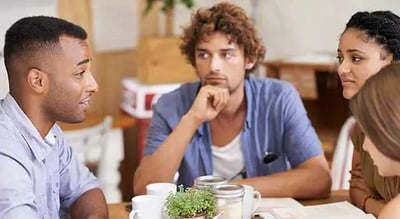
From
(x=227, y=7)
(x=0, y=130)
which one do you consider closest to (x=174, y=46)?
(x=227, y=7)

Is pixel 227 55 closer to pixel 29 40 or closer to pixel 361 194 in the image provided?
pixel 361 194

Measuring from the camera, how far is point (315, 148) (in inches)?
84.4

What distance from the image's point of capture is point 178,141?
205cm

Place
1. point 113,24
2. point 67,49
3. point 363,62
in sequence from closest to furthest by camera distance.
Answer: point 67,49, point 363,62, point 113,24

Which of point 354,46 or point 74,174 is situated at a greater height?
point 354,46

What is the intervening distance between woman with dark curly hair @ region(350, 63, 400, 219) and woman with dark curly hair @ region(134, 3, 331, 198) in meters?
0.78

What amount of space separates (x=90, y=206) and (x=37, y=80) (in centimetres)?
39

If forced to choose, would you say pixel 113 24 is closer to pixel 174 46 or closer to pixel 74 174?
pixel 174 46

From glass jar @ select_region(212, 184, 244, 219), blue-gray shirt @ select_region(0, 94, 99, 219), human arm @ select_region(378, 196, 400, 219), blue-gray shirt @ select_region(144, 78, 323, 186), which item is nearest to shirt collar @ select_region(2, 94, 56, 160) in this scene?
blue-gray shirt @ select_region(0, 94, 99, 219)

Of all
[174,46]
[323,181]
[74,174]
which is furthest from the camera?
[174,46]

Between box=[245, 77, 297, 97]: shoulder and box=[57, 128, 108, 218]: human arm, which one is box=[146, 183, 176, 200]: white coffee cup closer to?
box=[57, 128, 108, 218]: human arm

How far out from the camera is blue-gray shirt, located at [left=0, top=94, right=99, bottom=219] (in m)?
1.45

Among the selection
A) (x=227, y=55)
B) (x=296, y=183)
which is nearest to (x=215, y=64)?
(x=227, y=55)

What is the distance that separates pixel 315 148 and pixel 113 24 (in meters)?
2.19
